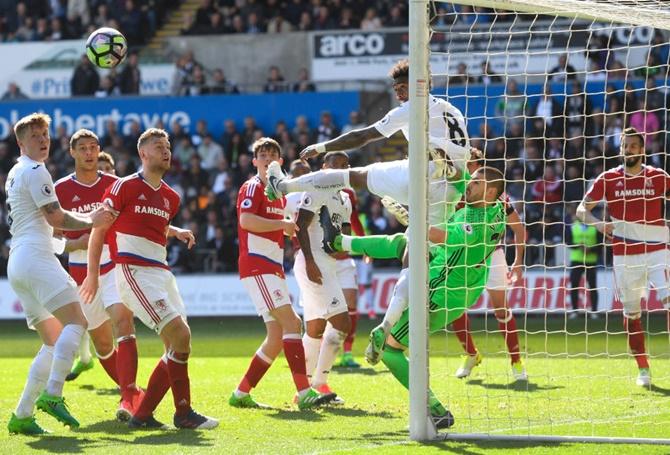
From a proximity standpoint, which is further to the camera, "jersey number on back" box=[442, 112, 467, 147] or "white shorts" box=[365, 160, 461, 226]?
"jersey number on back" box=[442, 112, 467, 147]

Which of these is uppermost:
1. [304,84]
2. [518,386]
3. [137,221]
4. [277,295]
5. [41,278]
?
[304,84]

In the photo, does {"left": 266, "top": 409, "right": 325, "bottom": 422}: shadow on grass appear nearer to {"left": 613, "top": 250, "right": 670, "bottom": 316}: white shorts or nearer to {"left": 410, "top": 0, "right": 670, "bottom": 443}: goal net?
{"left": 410, "top": 0, "right": 670, "bottom": 443}: goal net

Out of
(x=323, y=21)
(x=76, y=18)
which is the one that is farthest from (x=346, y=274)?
(x=76, y=18)

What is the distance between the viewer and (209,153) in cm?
2469

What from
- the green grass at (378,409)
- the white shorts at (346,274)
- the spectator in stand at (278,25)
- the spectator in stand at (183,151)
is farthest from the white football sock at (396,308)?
the spectator in stand at (278,25)

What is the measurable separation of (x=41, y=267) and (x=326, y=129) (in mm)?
15090

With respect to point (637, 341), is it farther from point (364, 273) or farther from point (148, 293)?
point (364, 273)

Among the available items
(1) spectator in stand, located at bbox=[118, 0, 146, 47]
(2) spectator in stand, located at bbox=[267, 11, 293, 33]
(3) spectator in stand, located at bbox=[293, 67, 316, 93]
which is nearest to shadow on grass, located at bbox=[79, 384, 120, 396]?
(3) spectator in stand, located at bbox=[293, 67, 316, 93]

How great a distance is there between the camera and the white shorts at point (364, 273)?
68.7 feet

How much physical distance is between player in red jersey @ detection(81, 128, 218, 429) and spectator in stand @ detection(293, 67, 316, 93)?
1588 centimetres

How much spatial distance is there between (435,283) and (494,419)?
3.88 ft

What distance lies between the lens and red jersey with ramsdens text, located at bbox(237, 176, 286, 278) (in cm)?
1014

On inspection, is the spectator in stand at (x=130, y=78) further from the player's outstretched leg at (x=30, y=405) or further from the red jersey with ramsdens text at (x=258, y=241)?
the player's outstretched leg at (x=30, y=405)

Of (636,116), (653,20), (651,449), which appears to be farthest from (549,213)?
(651,449)
